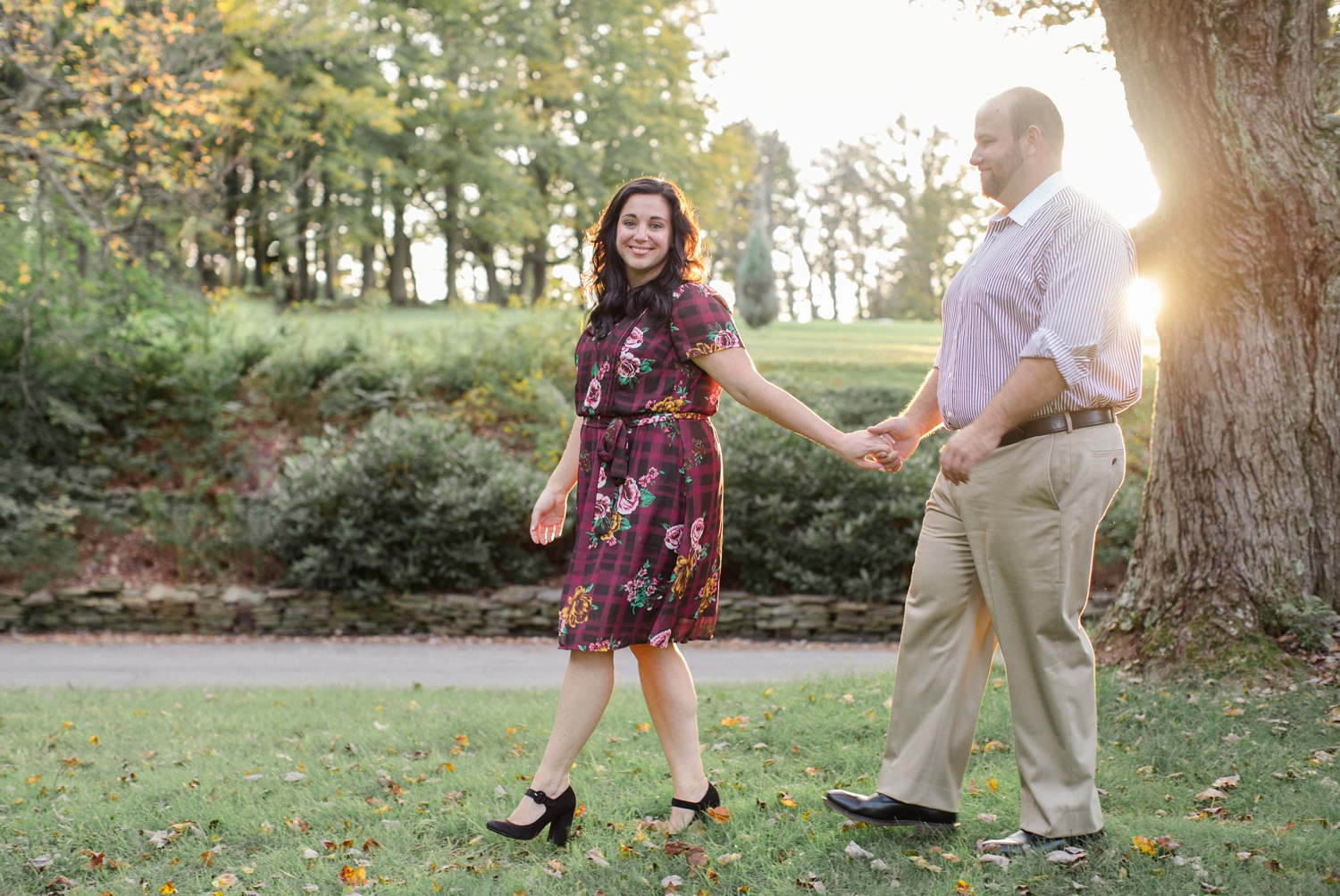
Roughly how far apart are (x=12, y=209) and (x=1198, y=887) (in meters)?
11.0

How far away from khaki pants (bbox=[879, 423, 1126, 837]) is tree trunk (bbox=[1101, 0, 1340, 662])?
2.26 m

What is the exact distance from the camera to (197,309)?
1290 centimetres

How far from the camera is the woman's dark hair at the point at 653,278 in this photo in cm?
349

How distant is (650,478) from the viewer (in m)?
3.32

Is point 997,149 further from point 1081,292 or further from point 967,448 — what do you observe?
point 967,448

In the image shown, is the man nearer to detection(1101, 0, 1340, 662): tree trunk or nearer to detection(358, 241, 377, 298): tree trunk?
detection(1101, 0, 1340, 662): tree trunk

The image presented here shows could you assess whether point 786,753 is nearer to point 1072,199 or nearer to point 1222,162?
point 1072,199

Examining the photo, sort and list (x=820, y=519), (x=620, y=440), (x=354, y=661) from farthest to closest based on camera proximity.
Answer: (x=820, y=519)
(x=354, y=661)
(x=620, y=440)

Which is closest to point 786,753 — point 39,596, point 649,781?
point 649,781

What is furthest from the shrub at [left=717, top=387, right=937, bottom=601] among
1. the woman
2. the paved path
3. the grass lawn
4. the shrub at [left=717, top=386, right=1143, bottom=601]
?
the woman

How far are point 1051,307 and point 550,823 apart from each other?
2165mm

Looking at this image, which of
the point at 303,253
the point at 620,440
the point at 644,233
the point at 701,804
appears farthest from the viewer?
the point at 303,253

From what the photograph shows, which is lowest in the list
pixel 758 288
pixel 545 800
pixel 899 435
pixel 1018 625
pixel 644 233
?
pixel 545 800

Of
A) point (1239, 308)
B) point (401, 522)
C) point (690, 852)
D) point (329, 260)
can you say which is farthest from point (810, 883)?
point (329, 260)
